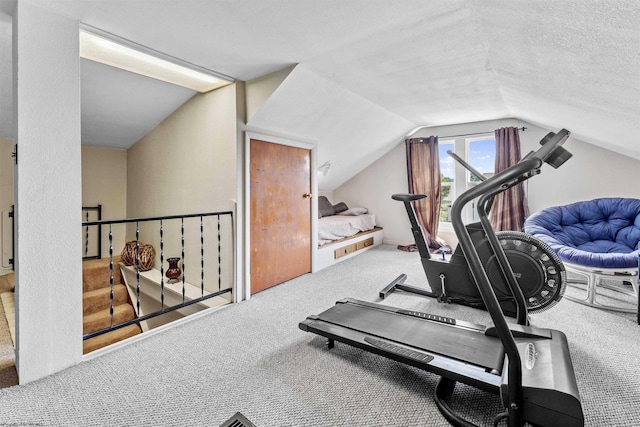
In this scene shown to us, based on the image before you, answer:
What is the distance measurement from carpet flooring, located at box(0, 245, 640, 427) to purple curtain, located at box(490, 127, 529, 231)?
203 cm

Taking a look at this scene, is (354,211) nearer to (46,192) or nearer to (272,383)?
(272,383)

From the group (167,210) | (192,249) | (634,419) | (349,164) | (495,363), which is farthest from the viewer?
(349,164)

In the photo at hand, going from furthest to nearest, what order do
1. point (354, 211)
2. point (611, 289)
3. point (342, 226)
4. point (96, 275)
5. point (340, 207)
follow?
point (340, 207) < point (354, 211) < point (342, 226) < point (96, 275) < point (611, 289)

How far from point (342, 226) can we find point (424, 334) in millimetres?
2860

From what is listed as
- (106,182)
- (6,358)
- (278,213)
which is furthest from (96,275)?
(278,213)

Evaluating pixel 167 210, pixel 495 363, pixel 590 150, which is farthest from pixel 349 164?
pixel 495 363

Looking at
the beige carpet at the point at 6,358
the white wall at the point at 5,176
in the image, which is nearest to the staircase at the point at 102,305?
the beige carpet at the point at 6,358

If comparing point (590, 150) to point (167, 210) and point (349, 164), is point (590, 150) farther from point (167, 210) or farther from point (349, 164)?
point (167, 210)

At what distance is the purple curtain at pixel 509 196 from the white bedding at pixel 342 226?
199 cm

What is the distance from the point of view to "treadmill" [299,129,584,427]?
1.21 meters

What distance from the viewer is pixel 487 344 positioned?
1.69 m

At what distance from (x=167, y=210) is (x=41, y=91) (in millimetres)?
2038

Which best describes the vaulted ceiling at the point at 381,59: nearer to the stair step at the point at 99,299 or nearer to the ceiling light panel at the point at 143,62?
the ceiling light panel at the point at 143,62

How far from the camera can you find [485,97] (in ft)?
11.2
